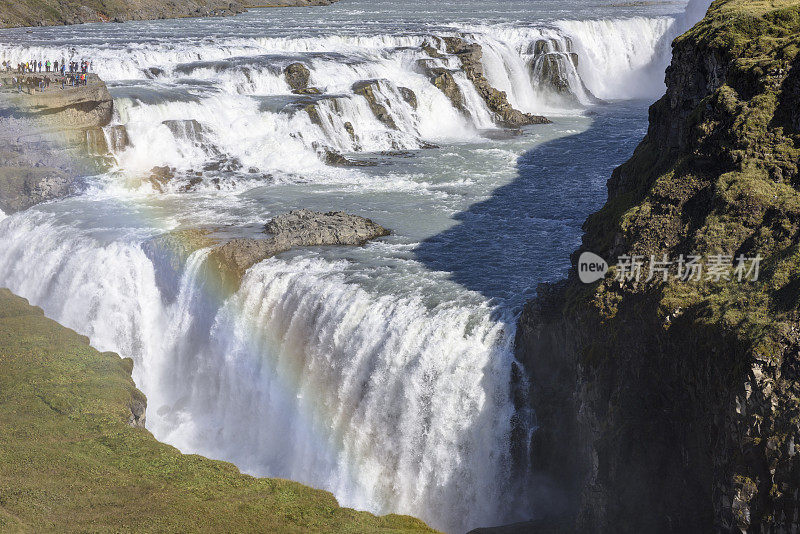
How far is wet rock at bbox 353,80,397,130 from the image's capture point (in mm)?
42344

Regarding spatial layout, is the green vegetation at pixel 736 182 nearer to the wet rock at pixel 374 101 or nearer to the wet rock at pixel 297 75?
the wet rock at pixel 374 101

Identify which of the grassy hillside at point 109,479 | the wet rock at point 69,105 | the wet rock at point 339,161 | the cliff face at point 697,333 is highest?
the wet rock at point 69,105

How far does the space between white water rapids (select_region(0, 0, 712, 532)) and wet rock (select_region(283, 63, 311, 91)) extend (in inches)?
22.4

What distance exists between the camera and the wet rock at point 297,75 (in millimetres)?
44394

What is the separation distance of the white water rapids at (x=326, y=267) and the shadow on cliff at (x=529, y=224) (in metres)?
0.12

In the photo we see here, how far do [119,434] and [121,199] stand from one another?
16291mm

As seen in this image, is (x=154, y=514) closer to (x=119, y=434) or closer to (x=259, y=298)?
(x=119, y=434)

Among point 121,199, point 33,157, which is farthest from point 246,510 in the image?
point 33,157

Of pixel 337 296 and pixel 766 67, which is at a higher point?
pixel 766 67

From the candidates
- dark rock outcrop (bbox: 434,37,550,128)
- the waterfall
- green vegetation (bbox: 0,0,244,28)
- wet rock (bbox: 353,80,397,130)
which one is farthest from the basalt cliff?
the waterfall

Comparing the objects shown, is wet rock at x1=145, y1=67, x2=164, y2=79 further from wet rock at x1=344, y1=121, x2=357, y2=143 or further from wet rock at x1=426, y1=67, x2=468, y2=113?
wet rock at x1=426, y1=67, x2=468, y2=113

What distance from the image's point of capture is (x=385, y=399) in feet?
64.0

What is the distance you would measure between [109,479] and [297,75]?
32.8 meters

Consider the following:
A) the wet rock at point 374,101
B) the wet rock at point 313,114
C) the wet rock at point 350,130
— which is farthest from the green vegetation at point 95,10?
the wet rock at point 350,130
